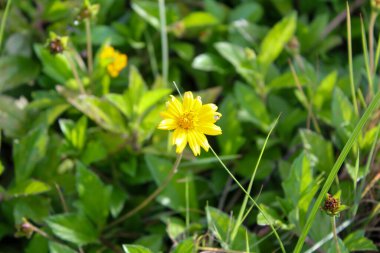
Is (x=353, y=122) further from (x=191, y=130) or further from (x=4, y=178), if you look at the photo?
(x=4, y=178)

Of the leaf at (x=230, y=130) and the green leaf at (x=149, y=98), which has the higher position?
the green leaf at (x=149, y=98)

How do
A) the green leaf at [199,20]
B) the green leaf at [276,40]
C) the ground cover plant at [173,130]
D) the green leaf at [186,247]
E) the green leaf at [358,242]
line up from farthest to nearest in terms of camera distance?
the green leaf at [199,20] → the green leaf at [276,40] → the ground cover plant at [173,130] → the green leaf at [358,242] → the green leaf at [186,247]

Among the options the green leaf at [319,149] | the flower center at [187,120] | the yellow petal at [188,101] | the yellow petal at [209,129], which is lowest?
the green leaf at [319,149]

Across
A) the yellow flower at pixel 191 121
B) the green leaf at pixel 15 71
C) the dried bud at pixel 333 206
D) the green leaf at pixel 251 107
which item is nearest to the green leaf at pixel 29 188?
the green leaf at pixel 15 71

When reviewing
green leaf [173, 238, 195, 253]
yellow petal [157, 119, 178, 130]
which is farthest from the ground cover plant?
yellow petal [157, 119, 178, 130]

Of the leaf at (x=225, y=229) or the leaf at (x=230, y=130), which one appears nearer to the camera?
the leaf at (x=225, y=229)

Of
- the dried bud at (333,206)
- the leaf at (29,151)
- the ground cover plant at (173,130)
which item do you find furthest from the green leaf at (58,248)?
the dried bud at (333,206)

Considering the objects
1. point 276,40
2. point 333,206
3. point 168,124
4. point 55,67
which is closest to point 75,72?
point 55,67

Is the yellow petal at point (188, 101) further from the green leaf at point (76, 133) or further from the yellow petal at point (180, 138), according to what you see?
the green leaf at point (76, 133)

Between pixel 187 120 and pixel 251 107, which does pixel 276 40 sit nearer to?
pixel 251 107

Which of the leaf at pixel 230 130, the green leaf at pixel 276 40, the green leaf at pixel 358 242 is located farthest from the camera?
the green leaf at pixel 276 40
